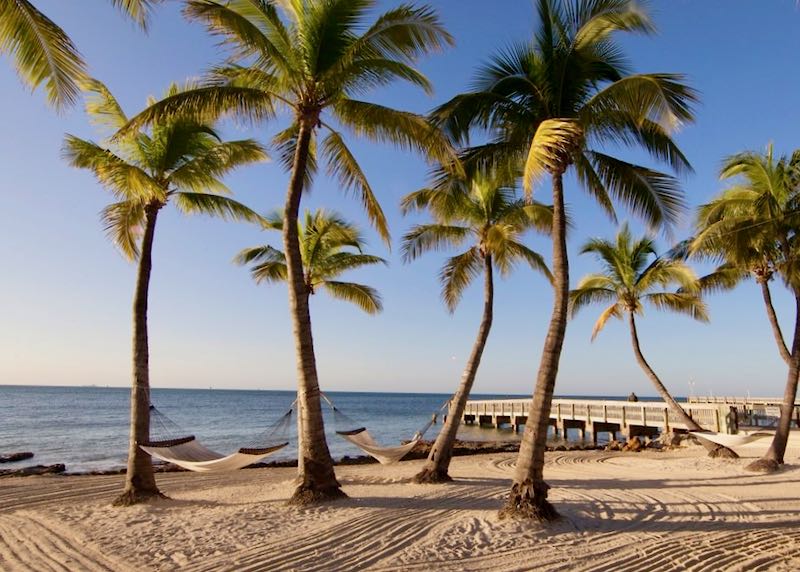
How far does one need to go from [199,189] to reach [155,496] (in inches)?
205

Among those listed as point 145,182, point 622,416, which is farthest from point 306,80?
point 622,416

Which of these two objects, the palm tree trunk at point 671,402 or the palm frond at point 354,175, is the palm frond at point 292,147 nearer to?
the palm frond at point 354,175

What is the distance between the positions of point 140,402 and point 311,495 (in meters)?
3.16

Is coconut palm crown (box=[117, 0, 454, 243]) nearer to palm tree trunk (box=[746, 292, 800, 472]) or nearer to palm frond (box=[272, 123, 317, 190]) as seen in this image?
palm frond (box=[272, 123, 317, 190])

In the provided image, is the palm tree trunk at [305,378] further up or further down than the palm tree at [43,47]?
further down

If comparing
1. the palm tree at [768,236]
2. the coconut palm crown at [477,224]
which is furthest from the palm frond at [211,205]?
the palm tree at [768,236]

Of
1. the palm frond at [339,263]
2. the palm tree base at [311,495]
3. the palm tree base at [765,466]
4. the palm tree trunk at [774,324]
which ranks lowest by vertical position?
the palm tree base at [765,466]

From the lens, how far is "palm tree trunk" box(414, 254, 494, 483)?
966 cm

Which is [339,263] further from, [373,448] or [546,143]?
[546,143]

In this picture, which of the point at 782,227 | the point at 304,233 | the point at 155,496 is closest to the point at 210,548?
the point at 155,496

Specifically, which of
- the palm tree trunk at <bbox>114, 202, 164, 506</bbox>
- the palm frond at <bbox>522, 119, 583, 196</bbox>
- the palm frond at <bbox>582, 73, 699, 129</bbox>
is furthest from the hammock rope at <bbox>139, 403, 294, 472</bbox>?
the palm frond at <bbox>582, 73, 699, 129</bbox>

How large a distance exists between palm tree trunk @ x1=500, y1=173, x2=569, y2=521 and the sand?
26 cm

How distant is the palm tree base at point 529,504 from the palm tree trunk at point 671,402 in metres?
9.26

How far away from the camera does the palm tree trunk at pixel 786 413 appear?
36.1ft
